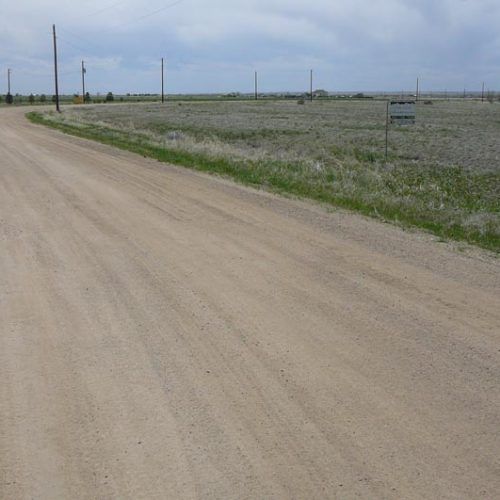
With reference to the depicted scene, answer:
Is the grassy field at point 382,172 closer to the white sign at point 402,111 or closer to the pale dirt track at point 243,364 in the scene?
the white sign at point 402,111

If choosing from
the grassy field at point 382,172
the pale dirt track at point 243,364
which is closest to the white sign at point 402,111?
the grassy field at point 382,172

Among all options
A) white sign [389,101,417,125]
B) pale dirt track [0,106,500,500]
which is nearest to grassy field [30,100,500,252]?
white sign [389,101,417,125]

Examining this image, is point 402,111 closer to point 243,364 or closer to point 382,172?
point 382,172

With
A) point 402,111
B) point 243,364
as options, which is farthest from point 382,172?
point 243,364

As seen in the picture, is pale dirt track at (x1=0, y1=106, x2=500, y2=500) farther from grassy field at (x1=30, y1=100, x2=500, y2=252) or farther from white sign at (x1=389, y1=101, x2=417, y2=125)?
white sign at (x1=389, y1=101, x2=417, y2=125)

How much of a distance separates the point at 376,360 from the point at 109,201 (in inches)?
323

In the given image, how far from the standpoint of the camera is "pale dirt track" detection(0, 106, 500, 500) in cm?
388

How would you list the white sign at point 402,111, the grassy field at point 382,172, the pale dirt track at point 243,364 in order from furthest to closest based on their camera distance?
1. the white sign at point 402,111
2. the grassy field at point 382,172
3. the pale dirt track at point 243,364

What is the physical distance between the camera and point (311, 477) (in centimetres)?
382

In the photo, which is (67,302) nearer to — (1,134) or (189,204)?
(189,204)

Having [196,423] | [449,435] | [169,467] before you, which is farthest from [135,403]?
[449,435]

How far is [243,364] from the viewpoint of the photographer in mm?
5336

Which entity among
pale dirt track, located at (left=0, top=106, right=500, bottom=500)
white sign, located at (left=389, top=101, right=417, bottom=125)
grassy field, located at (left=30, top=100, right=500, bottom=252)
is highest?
white sign, located at (left=389, top=101, right=417, bottom=125)

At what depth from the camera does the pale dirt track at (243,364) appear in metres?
3.88
